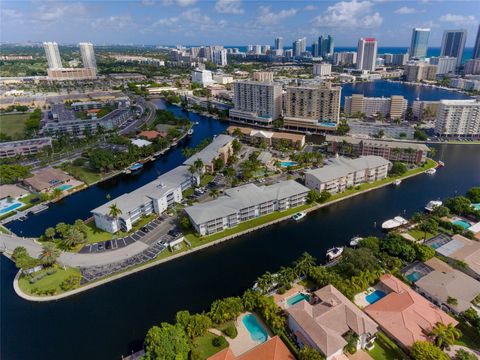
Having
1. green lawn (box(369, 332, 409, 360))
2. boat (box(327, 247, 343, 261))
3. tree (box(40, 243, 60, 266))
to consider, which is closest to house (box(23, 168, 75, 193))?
tree (box(40, 243, 60, 266))

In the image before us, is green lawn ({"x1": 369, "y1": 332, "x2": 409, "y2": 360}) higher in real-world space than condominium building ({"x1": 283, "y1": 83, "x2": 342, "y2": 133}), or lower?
lower

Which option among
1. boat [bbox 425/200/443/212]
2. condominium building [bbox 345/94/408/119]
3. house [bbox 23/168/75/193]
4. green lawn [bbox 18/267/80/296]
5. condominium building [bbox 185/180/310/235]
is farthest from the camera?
condominium building [bbox 345/94/408/119]

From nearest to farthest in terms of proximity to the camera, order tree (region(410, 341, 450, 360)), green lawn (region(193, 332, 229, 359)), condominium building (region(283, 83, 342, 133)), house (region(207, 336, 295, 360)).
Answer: tree (region(410, 341, 450, 360)), house (region(207, 336, 295, 360)), green lawn (region(193, 332, 229, 359)), condominium building (region(283, 83, 342, 133))

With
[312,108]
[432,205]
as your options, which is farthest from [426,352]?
[312,108]

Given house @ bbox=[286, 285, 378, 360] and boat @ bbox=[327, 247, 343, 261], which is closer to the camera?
house @ bbox=[286, 285, 378, 360]

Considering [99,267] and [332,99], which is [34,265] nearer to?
[99,267]

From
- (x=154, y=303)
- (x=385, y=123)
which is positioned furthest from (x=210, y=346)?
(x=385, y=123)

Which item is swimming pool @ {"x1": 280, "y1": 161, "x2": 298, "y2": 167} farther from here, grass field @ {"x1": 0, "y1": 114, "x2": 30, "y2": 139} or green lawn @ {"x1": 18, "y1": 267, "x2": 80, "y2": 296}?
grass field @ {"x1": 0, "y1": 114, "x2": 30, "y2": 139}
